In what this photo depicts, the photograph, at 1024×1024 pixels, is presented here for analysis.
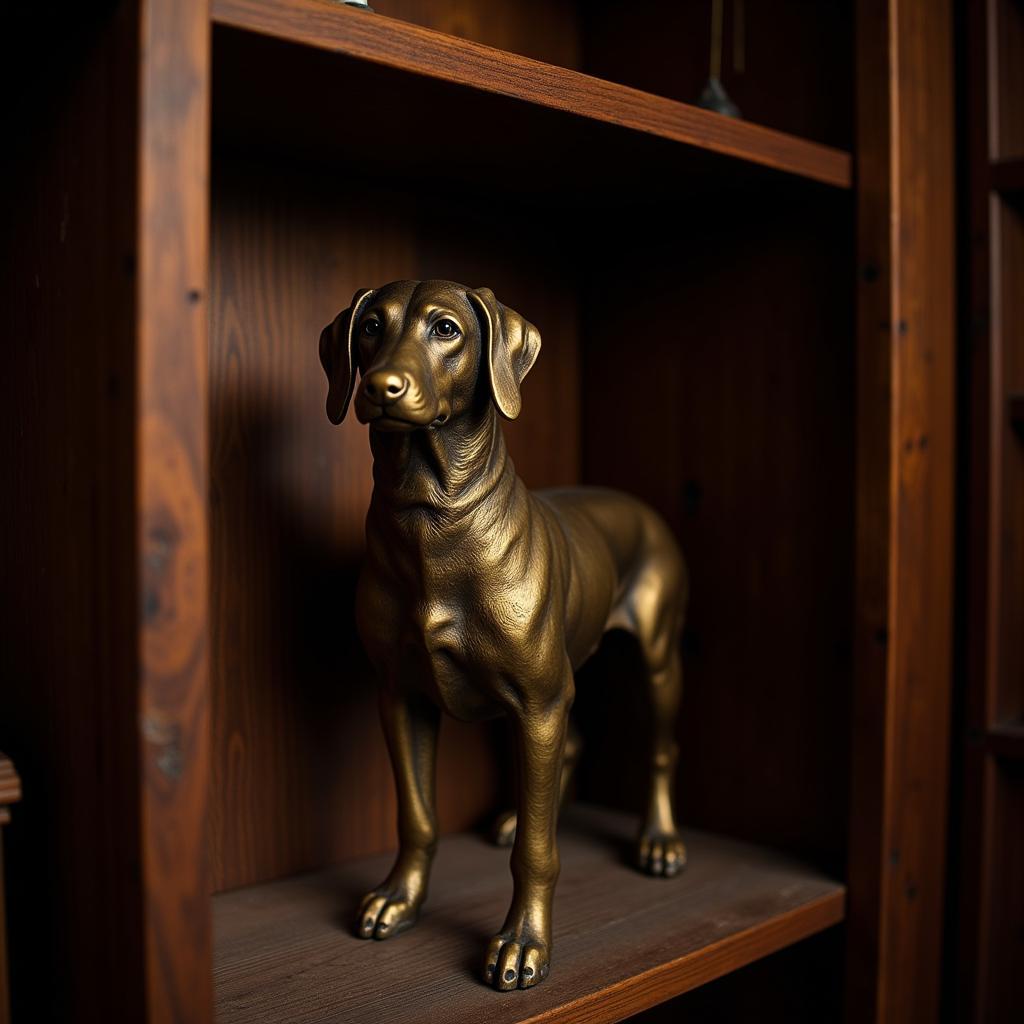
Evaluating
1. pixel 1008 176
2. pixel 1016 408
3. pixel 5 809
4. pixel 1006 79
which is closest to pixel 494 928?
pixel 5 809

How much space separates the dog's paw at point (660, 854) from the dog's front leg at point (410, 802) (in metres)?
0.29

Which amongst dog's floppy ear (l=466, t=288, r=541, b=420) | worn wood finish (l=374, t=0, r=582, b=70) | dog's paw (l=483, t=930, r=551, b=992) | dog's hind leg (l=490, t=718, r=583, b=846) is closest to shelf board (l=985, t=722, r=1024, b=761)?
dog's hind leg (l=490, t=718, r=583, b=846)

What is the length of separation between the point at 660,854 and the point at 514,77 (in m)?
0.86

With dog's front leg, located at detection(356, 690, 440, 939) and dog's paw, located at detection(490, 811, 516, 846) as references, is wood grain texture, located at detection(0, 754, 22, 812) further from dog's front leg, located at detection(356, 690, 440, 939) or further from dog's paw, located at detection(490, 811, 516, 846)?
dog's paw, located at detection(490, 811, 516, 846)

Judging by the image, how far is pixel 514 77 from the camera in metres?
0.97

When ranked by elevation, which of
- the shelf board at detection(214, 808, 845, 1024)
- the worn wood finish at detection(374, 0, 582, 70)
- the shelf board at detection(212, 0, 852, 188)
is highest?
the worn wood finish at detection(374, 0, 582, 70)

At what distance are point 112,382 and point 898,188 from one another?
869 millimetres

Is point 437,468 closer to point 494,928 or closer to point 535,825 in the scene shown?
point 535,825

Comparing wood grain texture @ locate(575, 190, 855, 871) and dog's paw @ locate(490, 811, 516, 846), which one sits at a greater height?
wood grain texture @ locate(575, 190, 855, 871)

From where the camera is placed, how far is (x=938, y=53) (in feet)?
4.38

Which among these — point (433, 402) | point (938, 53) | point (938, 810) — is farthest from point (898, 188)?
point (938, 810)

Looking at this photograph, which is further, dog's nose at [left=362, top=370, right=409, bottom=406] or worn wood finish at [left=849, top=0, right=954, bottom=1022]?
worn wood finish at [left=849, top=0, right=954, bottom=1022]

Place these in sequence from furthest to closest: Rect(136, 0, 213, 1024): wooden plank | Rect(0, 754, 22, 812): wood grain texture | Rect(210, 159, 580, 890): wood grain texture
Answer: Rect(210, 159, 580, 890): wood grain texture, Rect(0, 754, 22, 812): wood grain texture, Rect(136, 0, 213, 1024): wooden plank

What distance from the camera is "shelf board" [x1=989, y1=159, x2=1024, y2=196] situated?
132 cm
